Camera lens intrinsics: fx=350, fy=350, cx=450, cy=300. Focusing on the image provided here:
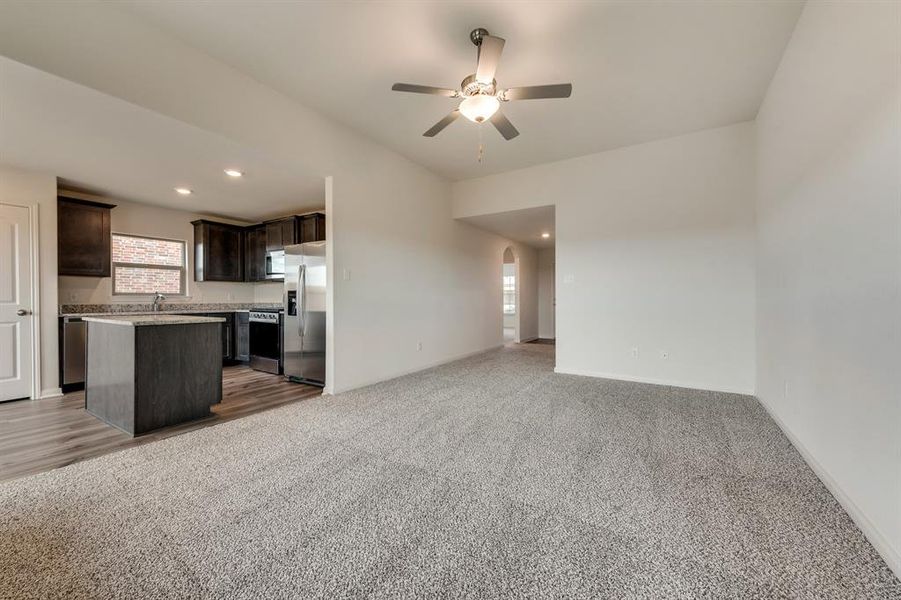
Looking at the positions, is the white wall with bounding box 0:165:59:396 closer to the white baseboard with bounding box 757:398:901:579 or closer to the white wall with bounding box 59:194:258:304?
the white wall with bounding box 59:194:258:304

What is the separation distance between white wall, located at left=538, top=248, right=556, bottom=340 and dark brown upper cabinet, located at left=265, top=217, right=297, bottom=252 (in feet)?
20.3

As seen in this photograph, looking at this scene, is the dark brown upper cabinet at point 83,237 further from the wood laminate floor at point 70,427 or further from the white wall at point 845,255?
the white wall at point 845,255

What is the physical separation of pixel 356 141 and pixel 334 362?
2481mm

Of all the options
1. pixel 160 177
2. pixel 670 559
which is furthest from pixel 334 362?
pixel 670 559

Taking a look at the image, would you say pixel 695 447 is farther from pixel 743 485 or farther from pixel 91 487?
pixel 91 487

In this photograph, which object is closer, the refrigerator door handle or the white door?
the white door

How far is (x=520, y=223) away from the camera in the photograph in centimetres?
619

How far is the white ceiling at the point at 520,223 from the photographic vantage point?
5.44 meters

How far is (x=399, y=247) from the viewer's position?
183 inches

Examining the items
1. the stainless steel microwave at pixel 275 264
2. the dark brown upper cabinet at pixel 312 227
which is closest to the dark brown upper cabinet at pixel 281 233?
the stainless steel microwave at pixel 275 264

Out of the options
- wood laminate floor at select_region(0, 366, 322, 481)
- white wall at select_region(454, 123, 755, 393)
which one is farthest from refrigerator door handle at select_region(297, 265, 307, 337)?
white wall at select_region(454, 123, 755, 393)

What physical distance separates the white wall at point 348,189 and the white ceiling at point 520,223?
0.30m

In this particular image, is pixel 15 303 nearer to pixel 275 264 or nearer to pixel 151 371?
pixel 151 371

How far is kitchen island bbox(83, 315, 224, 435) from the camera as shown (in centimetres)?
272
